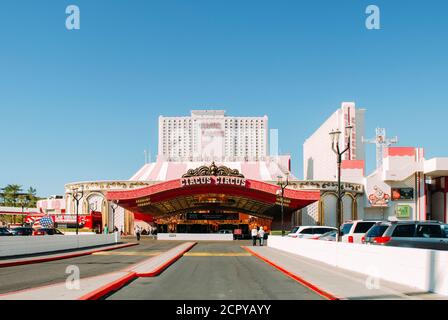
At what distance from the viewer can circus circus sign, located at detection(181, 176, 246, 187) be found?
7238cm

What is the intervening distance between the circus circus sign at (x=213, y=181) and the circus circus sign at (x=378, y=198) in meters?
26.5

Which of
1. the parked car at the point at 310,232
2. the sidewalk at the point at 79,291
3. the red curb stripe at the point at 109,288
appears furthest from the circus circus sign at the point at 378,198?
the sidewalk at the point at 79,291

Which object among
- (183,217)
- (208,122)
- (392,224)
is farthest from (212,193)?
(208,122)

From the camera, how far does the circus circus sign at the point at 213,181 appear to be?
7238 cm

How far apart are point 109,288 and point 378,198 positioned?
7871 centimetres

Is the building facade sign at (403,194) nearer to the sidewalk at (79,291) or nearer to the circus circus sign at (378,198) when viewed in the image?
the circus circus sign at (378,198)

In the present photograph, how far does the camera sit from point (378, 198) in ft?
288

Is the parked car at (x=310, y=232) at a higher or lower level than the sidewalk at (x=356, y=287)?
lower

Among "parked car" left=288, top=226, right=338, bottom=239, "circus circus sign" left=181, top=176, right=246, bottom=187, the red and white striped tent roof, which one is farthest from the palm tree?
"parked car" left=288, top=226, right=338, bottom=239

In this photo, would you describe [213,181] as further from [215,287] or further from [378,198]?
[215,287]

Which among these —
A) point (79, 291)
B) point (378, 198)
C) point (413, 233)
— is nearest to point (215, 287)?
point (79, 291)

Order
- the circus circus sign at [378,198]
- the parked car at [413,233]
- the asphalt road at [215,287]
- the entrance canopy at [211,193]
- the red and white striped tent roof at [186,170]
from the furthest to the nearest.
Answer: the red and white striped tent roof at [186,170]
the circus circus sign at [378,198]
the entrance canopy at [211,193]
the parked car at [413,233]
the asphalt road at [215,287]

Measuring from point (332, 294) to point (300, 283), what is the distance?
349 centimetres
